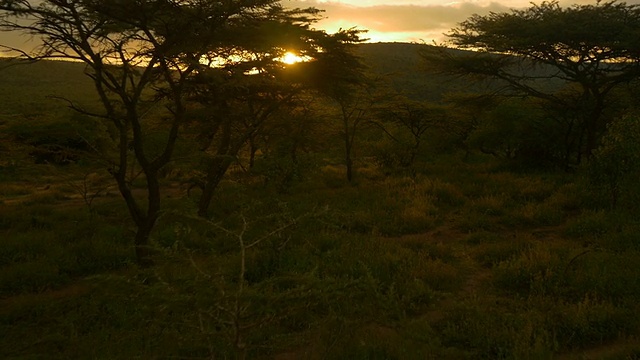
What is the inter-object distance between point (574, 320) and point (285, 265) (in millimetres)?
4878

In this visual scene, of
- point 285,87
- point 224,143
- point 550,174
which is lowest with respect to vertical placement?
point 550,174

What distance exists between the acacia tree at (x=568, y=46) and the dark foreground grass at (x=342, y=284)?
18.7 feet

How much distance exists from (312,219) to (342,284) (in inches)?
243

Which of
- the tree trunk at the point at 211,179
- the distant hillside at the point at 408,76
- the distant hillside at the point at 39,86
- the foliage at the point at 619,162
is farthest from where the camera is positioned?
the distant hillside at the point at 408,76

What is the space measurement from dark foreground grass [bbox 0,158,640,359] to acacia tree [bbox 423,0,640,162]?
18.7 ft

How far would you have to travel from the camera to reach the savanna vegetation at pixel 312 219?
201 inches

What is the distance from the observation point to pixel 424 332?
5570mm

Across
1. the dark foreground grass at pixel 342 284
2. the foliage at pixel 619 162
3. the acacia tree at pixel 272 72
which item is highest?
the acacia tree at pixel 272 72

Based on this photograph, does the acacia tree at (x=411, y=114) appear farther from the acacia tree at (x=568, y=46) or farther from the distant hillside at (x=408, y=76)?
the distant hillside at (x=408, y=76)

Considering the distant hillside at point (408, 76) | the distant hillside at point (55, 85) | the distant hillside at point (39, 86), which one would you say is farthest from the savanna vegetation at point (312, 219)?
the distant hillside at point (55, 85)

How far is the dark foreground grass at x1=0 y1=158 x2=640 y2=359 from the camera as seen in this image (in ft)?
12.5

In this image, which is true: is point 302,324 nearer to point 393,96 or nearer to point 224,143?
point 224,143

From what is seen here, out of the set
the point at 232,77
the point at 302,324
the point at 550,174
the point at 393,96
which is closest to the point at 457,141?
the point at 393,96

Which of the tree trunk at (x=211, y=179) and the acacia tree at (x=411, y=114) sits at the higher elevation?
the acacia tree at (x=411, y=114)
